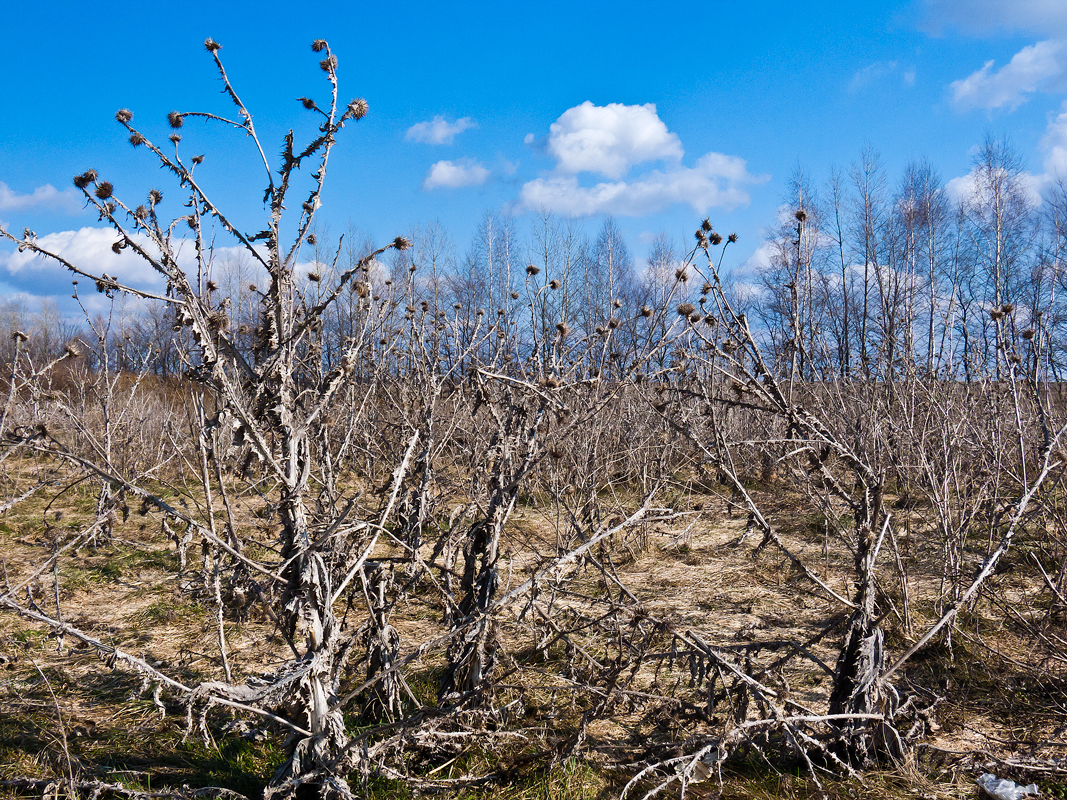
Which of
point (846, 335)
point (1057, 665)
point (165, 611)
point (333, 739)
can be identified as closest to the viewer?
point (333, 739)

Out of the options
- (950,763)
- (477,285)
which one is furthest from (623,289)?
(950,763)

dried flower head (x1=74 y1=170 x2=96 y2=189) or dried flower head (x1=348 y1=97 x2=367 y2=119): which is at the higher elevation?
dried flower head (x1=348 y1=97 x2=367 y2=119)

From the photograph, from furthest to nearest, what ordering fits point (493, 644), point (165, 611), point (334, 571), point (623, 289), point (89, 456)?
1. point (623, 289)
2. point (89, 456)
3. point (165, 611)
4. point (493, 644)
5. point (334, 571)

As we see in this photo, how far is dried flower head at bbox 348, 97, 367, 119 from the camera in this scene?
5.95ft

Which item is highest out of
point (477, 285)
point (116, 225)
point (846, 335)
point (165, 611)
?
point (477, 285)

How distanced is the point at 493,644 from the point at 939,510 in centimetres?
260

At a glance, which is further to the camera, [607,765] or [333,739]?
[607,765]

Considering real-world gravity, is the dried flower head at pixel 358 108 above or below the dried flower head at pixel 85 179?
above

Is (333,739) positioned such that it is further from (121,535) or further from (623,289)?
(623,289)

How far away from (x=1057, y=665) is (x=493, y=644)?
10.2 ft

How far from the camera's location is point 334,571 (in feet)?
8.15

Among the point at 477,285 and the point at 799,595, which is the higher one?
the point at 477,285

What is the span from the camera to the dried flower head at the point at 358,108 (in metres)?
1.81

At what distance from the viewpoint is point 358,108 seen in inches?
71.8
